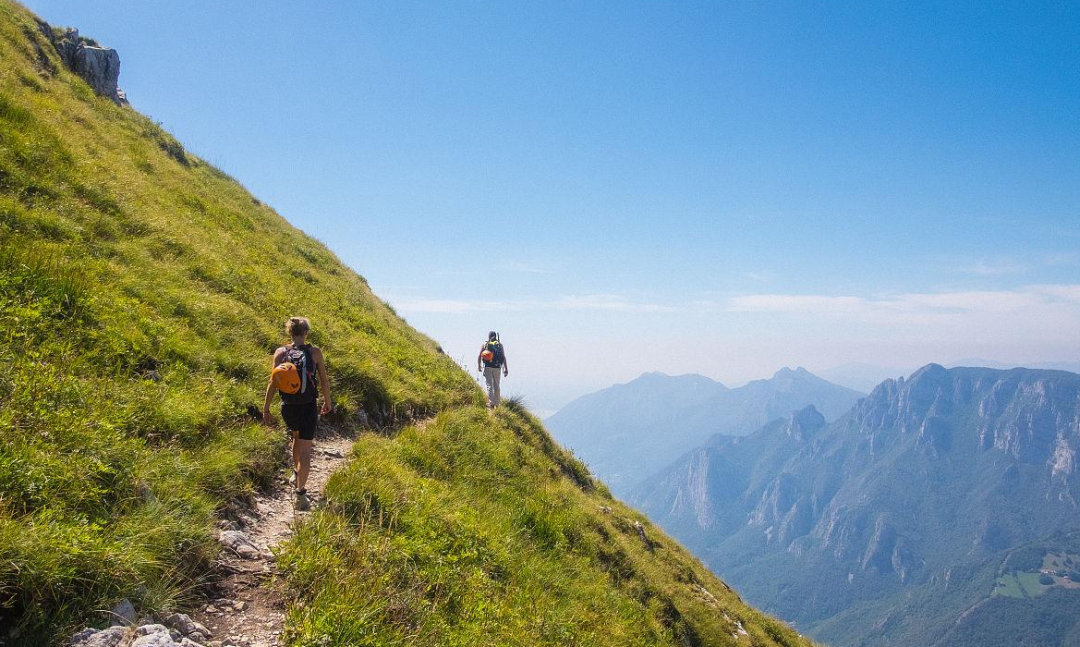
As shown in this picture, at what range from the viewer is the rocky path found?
16.1ft

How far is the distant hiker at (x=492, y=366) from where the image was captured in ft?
61.9

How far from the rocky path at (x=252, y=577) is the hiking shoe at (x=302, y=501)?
70mm

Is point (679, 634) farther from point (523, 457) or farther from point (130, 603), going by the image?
point (130, 603)

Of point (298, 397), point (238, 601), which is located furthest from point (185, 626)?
point (298, 397)

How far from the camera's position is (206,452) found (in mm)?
6867

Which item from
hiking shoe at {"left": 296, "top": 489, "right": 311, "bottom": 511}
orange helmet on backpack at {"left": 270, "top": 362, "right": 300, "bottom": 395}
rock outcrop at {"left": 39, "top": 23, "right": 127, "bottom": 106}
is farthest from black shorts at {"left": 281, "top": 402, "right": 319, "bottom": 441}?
rock outcrop at {"left": 39, "top": 23, "right": 127, "bottom": 106}

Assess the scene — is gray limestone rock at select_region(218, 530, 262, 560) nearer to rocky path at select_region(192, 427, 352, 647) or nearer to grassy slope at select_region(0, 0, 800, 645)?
rocky path at select_region(192, 427, 352, 647)

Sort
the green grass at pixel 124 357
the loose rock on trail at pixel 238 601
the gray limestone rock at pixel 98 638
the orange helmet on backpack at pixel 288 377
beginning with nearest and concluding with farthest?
the gray limestone rock at pixel 98 638 < the loose rock on trail at pixel 238 601 < the green grass at pixel 124 357 < the orange helmet on backpack at pixel 288 377

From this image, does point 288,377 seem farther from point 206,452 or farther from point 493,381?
point 493,381

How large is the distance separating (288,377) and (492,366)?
11785mm

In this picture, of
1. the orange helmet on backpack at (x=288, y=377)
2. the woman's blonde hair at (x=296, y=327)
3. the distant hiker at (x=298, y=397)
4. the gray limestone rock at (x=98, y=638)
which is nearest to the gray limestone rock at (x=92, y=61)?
the woman's blonde hair at (x=296, y=327)

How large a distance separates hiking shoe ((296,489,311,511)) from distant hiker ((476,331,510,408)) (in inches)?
446

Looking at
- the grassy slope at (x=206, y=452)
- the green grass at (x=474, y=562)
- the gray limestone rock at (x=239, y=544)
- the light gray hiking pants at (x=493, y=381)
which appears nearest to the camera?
the grassy slope at (x=206, y=452)

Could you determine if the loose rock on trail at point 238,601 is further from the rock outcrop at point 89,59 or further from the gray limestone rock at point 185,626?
the rock outcrop at point 89,59
